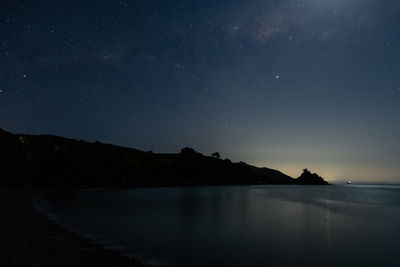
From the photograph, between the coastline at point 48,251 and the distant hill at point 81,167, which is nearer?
the coastline at point 48,251

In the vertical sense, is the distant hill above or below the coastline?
above

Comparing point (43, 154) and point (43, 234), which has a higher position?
point (43, 154)

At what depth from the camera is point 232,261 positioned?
17266 mm

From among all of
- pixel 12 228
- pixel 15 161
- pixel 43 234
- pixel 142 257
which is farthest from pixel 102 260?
pixel 15 161

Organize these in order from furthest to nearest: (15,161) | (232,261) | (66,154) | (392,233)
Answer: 1. (66,154)
2. (15,161)
3. (392,233)
4. (232,261)

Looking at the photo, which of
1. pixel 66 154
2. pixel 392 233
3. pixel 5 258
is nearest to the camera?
pixel 5 258

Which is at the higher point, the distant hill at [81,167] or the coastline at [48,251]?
the distant hill at [81,167]

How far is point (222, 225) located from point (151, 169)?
130 metres

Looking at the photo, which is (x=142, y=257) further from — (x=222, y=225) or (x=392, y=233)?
(x=392, y=233)

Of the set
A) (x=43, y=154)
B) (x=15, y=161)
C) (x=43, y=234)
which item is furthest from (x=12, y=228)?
(x=43, y=154)

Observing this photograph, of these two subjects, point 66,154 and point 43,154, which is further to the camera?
point 66,154

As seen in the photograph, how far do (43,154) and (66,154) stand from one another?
26.7 ft

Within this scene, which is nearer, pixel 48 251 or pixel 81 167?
pixel 48 251

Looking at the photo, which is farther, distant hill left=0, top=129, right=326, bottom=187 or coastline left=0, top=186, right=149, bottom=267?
distant hill left=0, top=129, right=326, bottom=187
